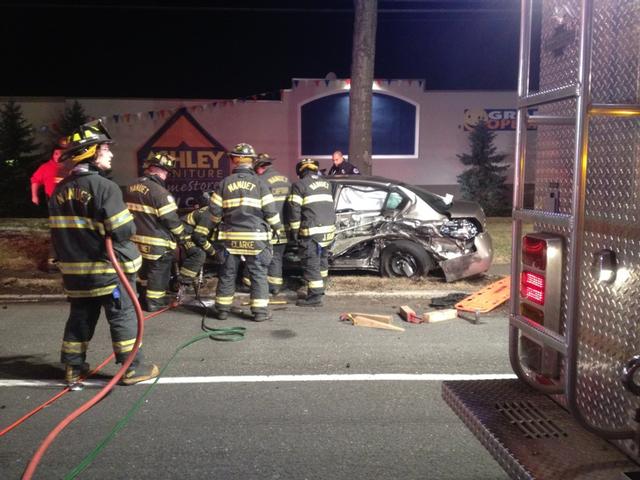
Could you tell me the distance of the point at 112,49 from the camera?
22.3 m

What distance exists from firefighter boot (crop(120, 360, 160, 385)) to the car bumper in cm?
429

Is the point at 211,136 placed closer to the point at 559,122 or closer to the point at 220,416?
the point at 220,416

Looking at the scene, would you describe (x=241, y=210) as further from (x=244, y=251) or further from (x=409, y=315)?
(x=409, y=315)

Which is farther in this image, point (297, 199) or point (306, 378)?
point (297, 199)

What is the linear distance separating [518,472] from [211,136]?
16117mm

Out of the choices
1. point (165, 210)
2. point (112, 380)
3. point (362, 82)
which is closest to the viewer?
point (112, 380)

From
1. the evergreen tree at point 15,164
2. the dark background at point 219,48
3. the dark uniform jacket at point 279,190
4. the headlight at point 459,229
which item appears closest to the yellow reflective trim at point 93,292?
the dark uniform jacket at point 279,190

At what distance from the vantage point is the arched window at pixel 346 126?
17.6 m

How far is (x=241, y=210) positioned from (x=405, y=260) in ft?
8.65

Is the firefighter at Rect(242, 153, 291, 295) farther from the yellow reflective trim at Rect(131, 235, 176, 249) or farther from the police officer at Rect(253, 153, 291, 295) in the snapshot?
the yellow reflective trim at Rect(131, 235, 176, 249)

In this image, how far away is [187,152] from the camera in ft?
56.3

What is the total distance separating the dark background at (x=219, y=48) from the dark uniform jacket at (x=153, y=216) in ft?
50.5

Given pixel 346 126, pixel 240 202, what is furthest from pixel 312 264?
pixel 346 126

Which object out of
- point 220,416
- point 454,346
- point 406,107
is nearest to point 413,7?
point 406,107
